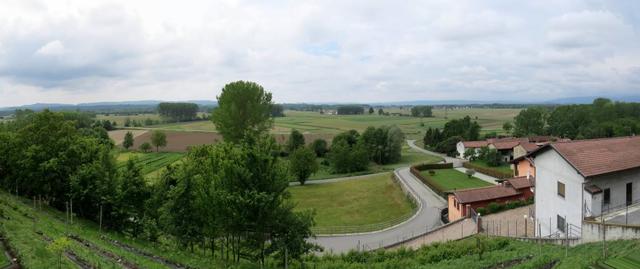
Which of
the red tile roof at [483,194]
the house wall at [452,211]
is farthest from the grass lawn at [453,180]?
the red tile roof at [483,194]

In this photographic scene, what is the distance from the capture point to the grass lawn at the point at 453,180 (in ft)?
157

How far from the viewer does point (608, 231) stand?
62.4ft

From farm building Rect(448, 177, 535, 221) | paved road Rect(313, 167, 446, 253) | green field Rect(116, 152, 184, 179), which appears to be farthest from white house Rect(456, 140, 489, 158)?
green field Rect(116, 152, 184, 179)

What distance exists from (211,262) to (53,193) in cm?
1337

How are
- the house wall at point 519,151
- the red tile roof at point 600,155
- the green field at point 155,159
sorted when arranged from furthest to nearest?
the green field at point 155,159
the house wall at point 519,151
the red tile roof at point 600,155

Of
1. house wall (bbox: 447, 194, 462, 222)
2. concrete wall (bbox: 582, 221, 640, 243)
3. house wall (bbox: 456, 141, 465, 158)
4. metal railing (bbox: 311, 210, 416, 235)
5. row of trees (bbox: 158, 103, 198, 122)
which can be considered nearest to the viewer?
concrete wall (bbox: 582, 221, 640, 243)

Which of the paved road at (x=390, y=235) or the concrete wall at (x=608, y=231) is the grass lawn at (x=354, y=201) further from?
the concrete wall at (x=608, y=231)

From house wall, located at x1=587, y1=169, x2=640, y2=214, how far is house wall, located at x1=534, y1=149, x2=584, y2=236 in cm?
116

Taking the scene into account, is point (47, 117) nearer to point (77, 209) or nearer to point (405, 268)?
point (77, 209)

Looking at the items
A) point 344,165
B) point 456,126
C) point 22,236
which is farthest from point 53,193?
point 456,126

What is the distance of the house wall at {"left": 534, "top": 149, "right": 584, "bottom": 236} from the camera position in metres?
22.2

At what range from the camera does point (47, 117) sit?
84.5 ft

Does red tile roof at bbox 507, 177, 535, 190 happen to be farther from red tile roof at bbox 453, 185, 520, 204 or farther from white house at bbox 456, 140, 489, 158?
white house at bbox 456, 140, 489, 158

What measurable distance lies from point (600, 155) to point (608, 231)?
5.84 metres
